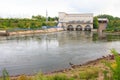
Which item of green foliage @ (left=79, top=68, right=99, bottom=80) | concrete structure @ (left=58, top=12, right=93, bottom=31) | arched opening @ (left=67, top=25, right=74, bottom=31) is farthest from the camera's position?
arched opening @ (left=67, top=25, right=74, bottom=31)

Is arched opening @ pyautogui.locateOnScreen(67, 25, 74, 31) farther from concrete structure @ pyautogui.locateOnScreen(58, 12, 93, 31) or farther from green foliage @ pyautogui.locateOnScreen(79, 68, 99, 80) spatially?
green foliage @ pyautogui.locateOnScreen(79, 68, 99, 80)

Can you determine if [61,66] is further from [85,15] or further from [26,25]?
[85,15]

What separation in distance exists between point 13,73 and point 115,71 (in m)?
9.69

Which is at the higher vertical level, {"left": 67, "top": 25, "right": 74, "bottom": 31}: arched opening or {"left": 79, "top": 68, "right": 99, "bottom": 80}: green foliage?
{"left": 79, "top": 68, "right": 99, "bottom": 80}: green foliage

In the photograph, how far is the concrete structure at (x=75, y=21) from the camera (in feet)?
258

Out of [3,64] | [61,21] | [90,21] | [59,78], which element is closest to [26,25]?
[61,21]

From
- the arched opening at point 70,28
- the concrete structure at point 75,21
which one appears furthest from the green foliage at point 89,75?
the arched opening at point 70,28

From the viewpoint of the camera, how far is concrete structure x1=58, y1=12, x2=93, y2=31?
78625 millimetres

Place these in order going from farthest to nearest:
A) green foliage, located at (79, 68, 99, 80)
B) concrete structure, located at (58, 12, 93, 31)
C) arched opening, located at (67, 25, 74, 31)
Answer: arched opening, located at (67, 25, 74, 31), concrete structure, located at (58, 12, 93, 31), green foliage, located at (79, 68, 99, 80)

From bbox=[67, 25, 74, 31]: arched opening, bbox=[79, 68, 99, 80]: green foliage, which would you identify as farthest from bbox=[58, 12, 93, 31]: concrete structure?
bbox=[79, 68, 99, 80]: green foliage

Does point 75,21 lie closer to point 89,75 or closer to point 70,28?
point 70,28

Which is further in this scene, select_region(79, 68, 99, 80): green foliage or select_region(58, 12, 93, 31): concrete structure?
select_region(58, 12, 93, 31): concrete structure

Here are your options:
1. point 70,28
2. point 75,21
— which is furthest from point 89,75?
point 70,28

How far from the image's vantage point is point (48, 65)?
16.2 metres
